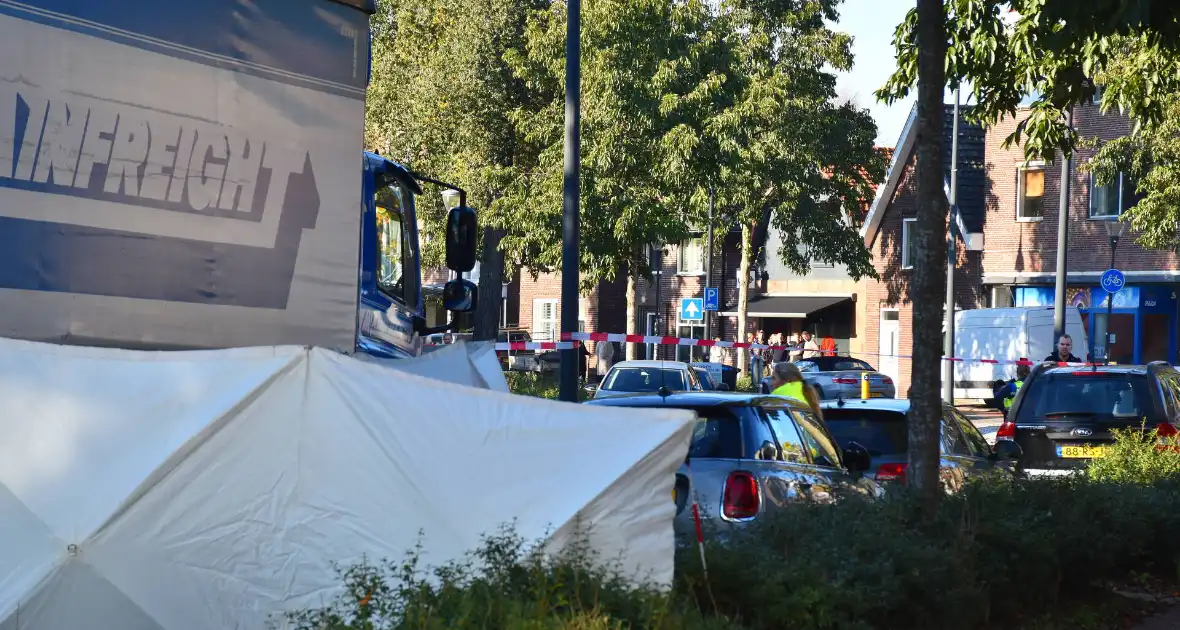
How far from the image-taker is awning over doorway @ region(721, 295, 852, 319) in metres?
51.2

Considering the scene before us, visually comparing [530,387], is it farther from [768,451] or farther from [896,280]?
[896,280]

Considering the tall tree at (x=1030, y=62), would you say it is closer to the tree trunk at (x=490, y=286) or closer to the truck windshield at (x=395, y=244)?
the truck windshield at (x=395, y=244)

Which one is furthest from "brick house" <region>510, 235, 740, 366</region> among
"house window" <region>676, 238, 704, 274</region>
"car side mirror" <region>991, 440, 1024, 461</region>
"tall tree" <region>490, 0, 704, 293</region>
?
"car side mirror" <region>991, 440, 1024, 461</region>

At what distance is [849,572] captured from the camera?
641 centimetres

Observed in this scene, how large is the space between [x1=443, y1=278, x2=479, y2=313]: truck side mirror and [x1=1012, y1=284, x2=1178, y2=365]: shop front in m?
29.3

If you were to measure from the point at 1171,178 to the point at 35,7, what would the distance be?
71.5ft

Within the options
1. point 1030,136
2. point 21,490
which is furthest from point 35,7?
point 1030,136

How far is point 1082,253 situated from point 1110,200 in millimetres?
1572

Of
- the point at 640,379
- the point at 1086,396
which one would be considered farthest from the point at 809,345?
the point at 1086,396

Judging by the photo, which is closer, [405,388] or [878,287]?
[405,388]

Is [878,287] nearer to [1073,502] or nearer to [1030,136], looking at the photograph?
[1030,136]

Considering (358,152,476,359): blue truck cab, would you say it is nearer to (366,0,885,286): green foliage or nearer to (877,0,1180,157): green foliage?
(877,0,1180,157): green foliage

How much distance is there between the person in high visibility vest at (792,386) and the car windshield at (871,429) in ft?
0.63

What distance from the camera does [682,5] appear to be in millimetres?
31922
